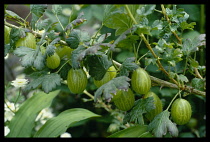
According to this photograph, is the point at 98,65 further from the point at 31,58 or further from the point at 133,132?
the point at 133,132

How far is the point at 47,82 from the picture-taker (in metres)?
0.73

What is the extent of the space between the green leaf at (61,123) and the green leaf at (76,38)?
421mm

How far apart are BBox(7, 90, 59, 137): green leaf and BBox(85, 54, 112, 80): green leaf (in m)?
0.56

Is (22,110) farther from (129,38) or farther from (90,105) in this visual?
(129,38)

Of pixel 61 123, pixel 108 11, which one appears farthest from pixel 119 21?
pixel 61 123

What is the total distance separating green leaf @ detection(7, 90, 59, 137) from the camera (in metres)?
1.16

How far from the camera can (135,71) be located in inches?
28.9

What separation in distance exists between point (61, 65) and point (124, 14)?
0.93 ft

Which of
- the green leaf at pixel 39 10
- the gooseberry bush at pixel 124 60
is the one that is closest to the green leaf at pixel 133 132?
the gooseberry bush at pixel 124 60

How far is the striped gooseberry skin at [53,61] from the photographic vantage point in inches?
30.6

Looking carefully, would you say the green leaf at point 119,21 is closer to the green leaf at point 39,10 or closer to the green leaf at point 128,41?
the green leaf at point 128,41

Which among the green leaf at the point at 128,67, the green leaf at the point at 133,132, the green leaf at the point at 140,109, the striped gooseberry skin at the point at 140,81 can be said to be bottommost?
the green leaf at the point at 133,132

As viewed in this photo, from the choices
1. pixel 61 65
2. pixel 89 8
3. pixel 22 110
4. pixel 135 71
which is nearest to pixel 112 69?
pixel 135 71

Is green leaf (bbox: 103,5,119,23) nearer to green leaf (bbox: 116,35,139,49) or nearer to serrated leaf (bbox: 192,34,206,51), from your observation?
green leaf (bbox: 116,35,139,49)
